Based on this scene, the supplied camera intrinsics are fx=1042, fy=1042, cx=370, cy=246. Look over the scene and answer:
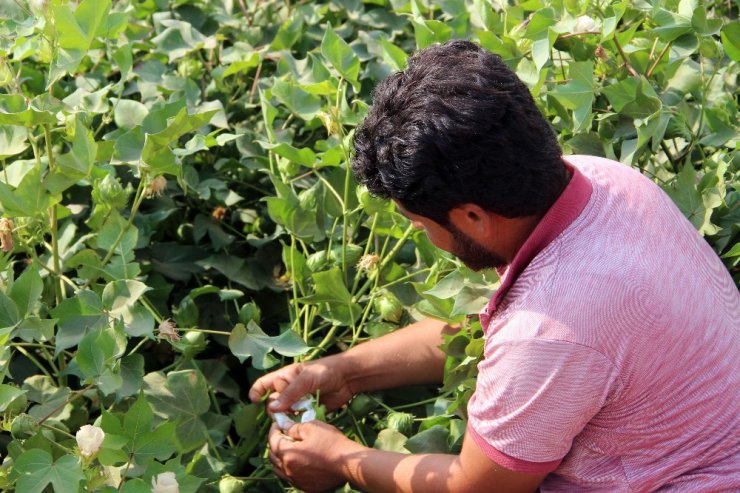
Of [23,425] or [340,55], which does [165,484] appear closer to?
[23,425]

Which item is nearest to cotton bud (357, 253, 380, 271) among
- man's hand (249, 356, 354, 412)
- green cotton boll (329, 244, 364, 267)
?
green cotton boll (329, 244, 364, 267)

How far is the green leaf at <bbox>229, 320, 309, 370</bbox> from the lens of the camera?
1.51 m

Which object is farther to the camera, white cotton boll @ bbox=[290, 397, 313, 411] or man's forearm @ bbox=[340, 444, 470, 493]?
white cotton boll @ bbox=[290, 397, 313, 411]

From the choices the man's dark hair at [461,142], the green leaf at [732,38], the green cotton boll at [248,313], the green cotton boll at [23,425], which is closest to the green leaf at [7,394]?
the green cotton boll at [23,425]

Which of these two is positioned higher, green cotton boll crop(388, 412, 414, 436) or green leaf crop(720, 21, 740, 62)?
green leaf crop(720, 21, 740, 62)

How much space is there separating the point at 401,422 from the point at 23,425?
54cm

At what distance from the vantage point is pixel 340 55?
1.65 metres

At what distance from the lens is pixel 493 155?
116cm

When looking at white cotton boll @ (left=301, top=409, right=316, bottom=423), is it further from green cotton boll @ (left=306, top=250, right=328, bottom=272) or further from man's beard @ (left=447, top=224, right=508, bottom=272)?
man's beard @ (left=447, top=224, right=508, bottom=272)

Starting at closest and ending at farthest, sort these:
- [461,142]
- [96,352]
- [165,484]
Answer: [461,142] < [165,484] < [96,352]

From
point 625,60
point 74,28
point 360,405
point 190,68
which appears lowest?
point 360,405

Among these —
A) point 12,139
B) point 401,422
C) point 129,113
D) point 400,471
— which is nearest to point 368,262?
point 401,422

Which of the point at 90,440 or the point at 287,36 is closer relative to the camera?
the point at 90,440

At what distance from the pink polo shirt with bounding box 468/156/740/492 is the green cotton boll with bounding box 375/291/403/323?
0.34m
